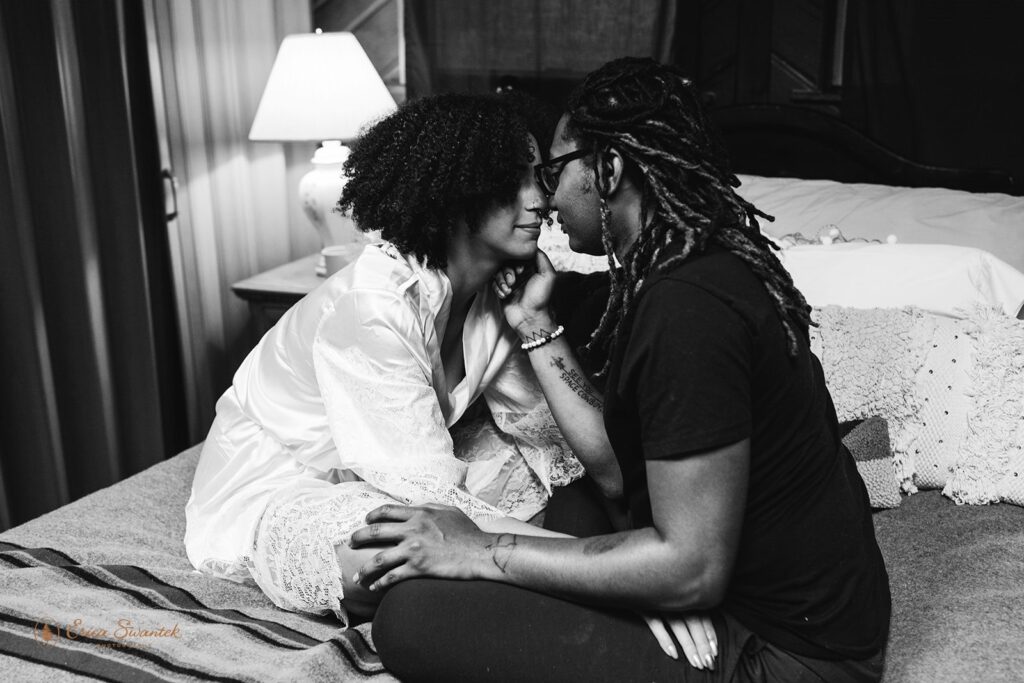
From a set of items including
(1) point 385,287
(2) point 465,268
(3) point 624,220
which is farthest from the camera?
(2) point 465,268

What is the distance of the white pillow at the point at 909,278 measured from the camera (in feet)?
5.69

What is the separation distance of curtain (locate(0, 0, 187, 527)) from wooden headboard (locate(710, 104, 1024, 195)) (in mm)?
1433

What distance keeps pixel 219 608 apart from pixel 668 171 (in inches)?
33.7

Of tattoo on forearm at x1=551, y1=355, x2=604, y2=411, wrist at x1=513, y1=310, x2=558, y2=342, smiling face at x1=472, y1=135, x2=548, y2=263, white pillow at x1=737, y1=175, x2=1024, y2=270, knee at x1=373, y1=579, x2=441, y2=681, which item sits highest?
smiling face at x1=472, y1=135, x2=548, y2=263

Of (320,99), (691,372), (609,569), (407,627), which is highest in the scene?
(320,99)

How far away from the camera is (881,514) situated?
62.9 inches

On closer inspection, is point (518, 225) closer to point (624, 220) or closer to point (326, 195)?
point (624, 220)

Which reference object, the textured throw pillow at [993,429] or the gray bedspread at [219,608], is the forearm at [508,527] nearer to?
the gray bedspread at [219,608]

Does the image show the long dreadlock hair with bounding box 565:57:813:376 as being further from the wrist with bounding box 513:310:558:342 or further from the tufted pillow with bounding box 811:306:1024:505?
the tufted pillow with bounding box 811:306:1024:505

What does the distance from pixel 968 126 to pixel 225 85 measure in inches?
75.3

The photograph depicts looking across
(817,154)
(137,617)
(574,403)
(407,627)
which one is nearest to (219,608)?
(137,617)

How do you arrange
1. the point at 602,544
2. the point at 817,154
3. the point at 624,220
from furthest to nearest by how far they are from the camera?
the point at 817,154, the point at 624,220, the point at 602,544

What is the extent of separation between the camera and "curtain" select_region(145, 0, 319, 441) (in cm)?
252
